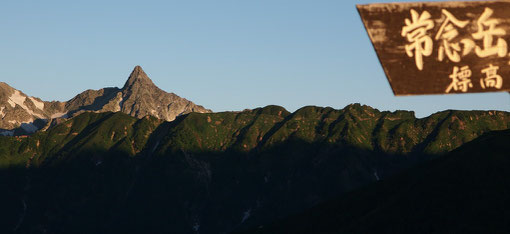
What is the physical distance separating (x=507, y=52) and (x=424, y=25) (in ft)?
4.06

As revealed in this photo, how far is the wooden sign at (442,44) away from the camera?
10547 millimetres

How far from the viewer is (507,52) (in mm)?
10594

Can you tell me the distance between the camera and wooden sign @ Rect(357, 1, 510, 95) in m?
10.5

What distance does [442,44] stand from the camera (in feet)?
35.0

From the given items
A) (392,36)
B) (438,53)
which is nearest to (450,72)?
(438,53)

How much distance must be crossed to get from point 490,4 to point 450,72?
120 centimetres

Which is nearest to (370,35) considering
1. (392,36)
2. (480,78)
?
(392,36)

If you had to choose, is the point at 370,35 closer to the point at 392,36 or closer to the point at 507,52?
the point at 392,36

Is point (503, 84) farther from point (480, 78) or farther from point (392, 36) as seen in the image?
point (392, 36)

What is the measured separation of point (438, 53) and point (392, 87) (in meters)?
0.86

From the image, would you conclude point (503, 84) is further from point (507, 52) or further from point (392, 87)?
point (392, 87)

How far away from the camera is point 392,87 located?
10.5 metres

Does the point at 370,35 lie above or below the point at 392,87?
above

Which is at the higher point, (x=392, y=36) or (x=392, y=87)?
(x=392, y=36)
